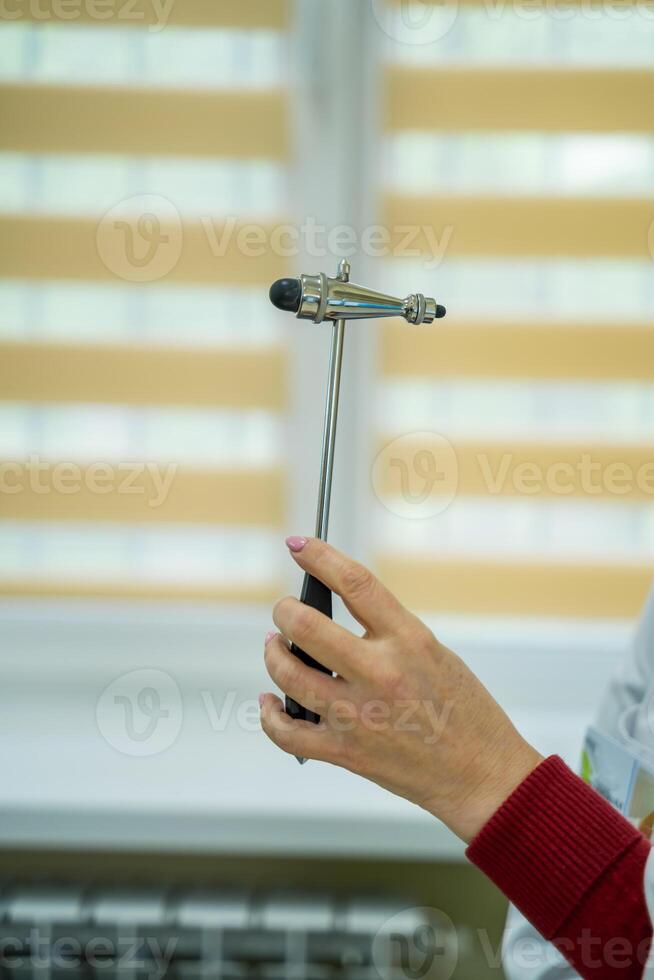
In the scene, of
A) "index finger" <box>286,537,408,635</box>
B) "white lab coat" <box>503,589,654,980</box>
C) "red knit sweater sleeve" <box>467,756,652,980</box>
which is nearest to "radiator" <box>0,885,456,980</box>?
"white lab coat" <box>503,589,654,980</box>

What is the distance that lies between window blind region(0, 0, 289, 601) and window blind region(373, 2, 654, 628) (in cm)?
20

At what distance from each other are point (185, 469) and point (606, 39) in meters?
0.92

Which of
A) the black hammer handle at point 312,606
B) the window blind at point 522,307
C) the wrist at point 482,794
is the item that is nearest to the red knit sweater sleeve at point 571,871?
the wrist at point 482,794

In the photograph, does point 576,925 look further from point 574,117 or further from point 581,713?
point 574,117

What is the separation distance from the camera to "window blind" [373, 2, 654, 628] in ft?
4.36

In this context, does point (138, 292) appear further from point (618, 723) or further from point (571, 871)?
point (571, 871)

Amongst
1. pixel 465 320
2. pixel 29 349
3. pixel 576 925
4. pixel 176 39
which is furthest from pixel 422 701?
pixel 176 39

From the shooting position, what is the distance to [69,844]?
1.16 m

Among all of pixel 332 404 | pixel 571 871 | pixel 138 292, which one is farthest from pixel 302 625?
pixel 138 292

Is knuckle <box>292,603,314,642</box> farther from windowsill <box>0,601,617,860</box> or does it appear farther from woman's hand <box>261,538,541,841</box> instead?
windowsill <box>0,601,617,860</box>

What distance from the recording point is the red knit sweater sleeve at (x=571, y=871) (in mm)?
A: 586

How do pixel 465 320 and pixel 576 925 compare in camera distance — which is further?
pixel 465 320

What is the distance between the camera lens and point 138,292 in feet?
4.44

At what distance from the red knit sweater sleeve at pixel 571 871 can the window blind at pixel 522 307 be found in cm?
80
